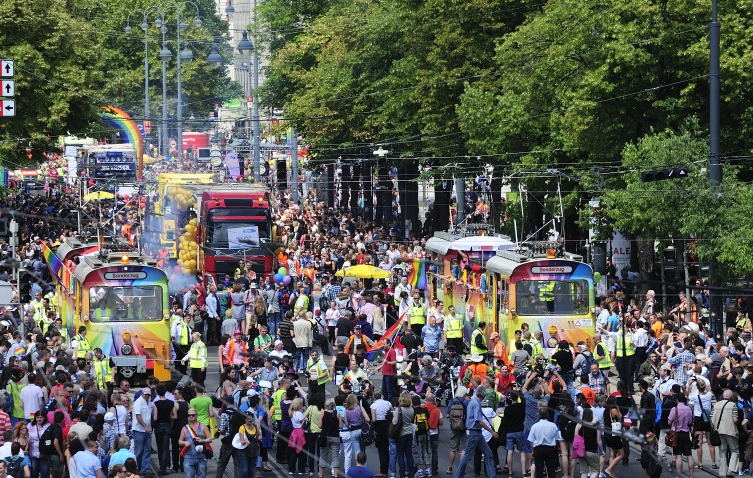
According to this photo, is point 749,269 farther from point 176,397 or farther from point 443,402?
point 176,397

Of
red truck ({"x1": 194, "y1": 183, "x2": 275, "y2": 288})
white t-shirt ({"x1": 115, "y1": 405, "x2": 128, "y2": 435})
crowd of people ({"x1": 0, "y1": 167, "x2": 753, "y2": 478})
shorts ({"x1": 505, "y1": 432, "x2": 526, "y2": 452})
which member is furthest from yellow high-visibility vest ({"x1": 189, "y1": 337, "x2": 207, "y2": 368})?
red truck ({"x1": 194, "y1": 183, "x2": 275, "y2": 288})

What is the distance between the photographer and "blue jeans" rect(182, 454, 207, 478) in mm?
20406

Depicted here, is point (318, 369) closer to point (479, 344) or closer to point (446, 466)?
point (446, 466)

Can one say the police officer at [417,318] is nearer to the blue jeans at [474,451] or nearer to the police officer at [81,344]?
the police officer at [81,344]

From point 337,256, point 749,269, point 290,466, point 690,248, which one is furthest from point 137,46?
point 290,466

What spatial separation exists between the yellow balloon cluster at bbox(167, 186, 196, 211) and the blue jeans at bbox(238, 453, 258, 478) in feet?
89.8

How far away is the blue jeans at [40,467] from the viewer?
65.8ft

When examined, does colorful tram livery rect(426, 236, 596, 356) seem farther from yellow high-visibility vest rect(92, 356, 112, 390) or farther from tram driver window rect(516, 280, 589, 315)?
yellow high-visibility vest rect(92, 356, 112, 390)

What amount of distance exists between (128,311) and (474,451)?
33.2ft

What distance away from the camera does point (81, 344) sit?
27.6 metres

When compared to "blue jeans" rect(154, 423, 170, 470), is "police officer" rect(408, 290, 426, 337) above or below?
above

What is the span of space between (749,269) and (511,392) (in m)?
9.81

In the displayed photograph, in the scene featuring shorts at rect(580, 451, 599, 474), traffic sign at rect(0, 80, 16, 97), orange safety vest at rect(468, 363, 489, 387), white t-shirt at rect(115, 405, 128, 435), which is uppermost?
traffic sign at rect(0, 80, 16, 97)

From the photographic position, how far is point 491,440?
71.3 ft
